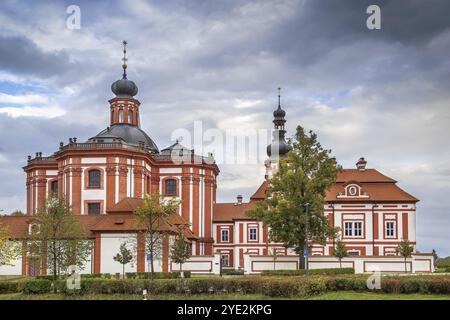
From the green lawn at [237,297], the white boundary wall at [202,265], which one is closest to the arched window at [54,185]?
the white boundary wall at [202,265]

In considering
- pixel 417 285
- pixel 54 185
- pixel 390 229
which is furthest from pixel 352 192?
pixel 417 285

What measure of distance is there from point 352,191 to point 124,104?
89.5 ft

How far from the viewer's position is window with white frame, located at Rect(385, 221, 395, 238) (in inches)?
2803

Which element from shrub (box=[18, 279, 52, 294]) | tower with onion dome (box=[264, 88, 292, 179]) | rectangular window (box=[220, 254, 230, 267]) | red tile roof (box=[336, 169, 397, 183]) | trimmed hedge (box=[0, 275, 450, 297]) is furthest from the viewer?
tower with onion dome (box=[264, 88, 292, 179])

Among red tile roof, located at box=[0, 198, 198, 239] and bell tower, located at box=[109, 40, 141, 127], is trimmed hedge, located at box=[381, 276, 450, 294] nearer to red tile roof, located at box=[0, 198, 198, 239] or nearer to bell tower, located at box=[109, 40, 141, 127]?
red tile roof, located at box=[0, 198, 198, 239]

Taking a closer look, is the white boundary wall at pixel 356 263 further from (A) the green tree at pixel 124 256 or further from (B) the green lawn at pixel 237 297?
(B) the green lawn at pixel 237 297

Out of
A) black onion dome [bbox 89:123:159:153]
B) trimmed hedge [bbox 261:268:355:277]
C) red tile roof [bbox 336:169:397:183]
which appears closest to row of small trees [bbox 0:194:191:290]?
trimmed hedge [bbox 261:268:355:277]

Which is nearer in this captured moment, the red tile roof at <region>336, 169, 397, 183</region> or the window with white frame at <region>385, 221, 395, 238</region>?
the window with white frame at <region>385, 221, 395, 238</region>

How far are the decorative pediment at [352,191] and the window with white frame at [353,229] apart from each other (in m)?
2.81

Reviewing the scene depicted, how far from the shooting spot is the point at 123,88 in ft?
259

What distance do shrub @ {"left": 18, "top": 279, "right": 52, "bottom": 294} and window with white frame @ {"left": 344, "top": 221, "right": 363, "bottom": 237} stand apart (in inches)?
1531

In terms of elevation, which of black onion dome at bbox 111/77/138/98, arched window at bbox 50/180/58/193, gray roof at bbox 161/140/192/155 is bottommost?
arched window at bbox 50/180/58/193

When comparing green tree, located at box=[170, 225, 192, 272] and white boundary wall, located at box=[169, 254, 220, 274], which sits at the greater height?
green tree, located at box=[170, 225, 192, 272]
